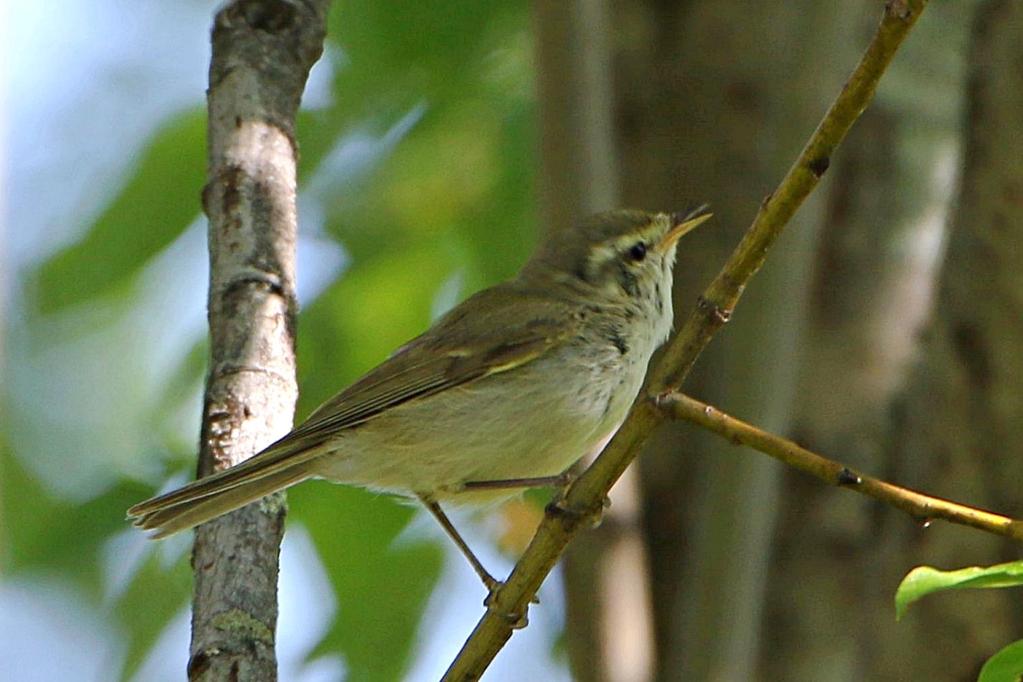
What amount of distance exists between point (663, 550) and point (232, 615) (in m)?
3.08

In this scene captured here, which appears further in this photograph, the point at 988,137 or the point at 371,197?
the point at 371,197

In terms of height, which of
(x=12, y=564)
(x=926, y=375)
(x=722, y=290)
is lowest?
(x=722, y=290)

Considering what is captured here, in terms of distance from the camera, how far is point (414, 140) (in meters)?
6.02

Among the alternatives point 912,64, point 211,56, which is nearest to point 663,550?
point 912,64

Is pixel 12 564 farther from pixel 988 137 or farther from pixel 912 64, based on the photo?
pixel 912 64

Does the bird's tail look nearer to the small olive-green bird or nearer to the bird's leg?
the small olive-green bird

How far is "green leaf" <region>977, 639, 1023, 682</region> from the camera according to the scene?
2061mm

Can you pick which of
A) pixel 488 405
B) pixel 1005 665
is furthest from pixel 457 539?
pixel 1005 665

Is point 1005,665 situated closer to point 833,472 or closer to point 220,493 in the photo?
point 833,472

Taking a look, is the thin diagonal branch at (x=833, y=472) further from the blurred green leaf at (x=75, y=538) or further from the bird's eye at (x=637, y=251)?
the blurred green leaf at (x=75, y=538)

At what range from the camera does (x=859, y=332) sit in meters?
5.68

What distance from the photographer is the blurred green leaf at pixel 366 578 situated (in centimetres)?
482

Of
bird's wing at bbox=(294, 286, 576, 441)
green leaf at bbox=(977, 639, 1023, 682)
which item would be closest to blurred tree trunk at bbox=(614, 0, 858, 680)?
bird's wing at bbox=(294, 286, 576, 441)

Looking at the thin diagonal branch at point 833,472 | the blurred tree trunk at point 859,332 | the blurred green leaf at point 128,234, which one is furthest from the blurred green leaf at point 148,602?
the thin diagonal branch at point 833,472
